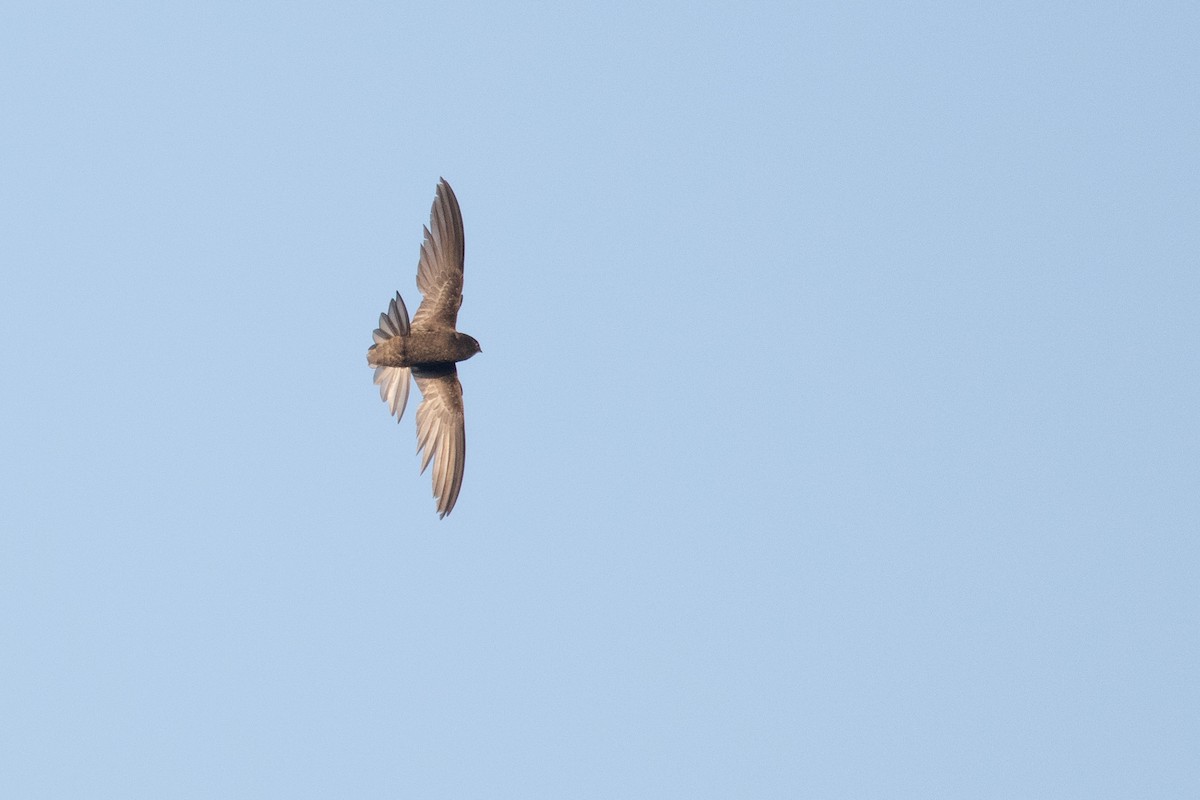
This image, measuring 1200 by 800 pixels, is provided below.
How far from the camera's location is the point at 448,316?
26.7 metres

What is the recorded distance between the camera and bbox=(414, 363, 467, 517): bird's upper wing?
2720 centimetres

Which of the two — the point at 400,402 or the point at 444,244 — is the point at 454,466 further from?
the point at 444,244

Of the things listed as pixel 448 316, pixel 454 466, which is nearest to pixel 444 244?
pixel 448 316

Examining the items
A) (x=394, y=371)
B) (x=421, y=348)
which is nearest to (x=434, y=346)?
(x=421, y=348)

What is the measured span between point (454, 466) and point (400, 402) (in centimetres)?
143

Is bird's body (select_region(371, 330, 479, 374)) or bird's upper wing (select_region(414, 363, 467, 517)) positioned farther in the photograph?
bird's upper wing (select_region(414, 363, 467, 517))

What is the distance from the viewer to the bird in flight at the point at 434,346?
26500mm

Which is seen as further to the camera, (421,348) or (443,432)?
(443,432)

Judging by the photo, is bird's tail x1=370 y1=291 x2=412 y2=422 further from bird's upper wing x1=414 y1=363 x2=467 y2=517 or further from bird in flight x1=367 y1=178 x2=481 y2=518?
bird's upper wing x1=414 y1=363 x2=467 y2=517

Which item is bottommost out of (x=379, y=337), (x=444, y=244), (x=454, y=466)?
(x=454, y=466)

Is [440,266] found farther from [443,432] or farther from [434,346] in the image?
[443,432]

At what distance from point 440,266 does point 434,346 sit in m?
1.36

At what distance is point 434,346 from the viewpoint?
26.5 metres

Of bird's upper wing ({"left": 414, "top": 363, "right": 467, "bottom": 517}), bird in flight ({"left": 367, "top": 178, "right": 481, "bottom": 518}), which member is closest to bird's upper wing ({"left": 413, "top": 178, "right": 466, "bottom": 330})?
bird in flight ({"left": 367, "top": 178, "right": 481, "bottom": 518})
